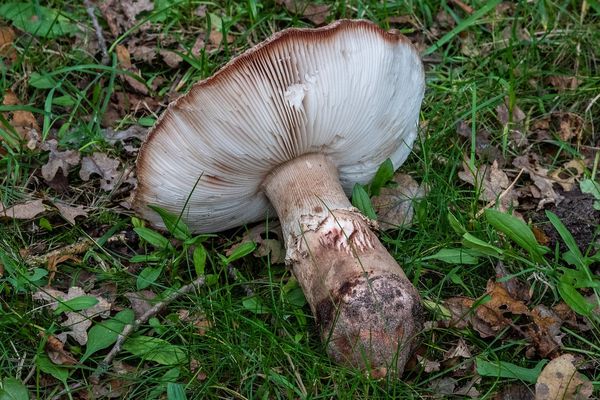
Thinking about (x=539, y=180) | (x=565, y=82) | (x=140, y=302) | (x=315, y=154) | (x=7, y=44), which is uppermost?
(x=7, y=44)

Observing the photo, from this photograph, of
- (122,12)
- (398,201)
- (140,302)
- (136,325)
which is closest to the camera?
(136,325)

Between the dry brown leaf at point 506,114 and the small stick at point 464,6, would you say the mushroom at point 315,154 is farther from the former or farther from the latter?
the small stick at point 464,6

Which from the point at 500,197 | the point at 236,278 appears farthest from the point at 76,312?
the point at 500,197

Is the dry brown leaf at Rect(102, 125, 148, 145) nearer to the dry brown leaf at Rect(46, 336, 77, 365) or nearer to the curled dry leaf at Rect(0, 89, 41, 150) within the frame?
the curled dry leaf at Rect(0, 89, 41, 150)

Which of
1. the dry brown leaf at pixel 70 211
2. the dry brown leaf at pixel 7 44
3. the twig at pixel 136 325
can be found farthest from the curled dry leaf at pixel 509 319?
the dry brown leaf at pixel 7 44

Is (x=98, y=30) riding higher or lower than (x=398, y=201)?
higher

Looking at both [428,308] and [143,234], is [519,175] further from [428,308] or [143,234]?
[143,234]

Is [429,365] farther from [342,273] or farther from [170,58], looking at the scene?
[170,58]
